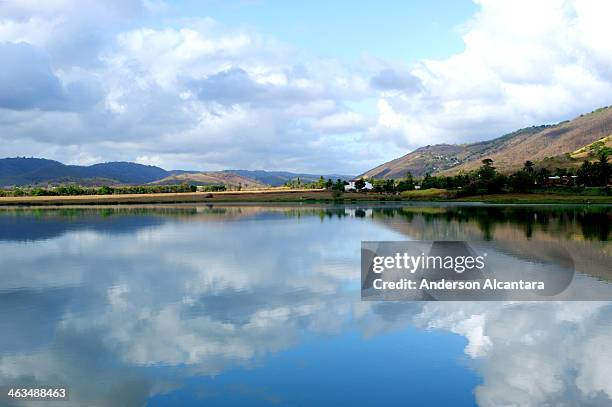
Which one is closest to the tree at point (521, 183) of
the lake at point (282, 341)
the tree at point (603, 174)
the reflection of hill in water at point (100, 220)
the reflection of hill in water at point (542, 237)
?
the tree at point (603, 174)

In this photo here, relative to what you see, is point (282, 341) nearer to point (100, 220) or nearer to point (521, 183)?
point (100, 220)

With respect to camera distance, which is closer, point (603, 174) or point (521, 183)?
point (603, 174)

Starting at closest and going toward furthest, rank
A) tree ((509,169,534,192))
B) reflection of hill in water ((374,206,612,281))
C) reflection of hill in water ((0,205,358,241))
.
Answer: reflection of hill in water ((374,206,612,281)) → reflection of hill in water ((0,205,358,241)) → tree ((509,169,534,192))

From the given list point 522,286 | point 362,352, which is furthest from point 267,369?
point 522,286

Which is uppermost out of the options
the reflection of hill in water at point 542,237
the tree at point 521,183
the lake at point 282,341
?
the tree at point 521,183

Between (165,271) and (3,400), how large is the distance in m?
25.8

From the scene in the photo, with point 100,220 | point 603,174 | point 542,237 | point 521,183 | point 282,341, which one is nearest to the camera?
point 282,341

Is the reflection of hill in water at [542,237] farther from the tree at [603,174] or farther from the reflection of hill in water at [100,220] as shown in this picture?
the tree at [603,174]

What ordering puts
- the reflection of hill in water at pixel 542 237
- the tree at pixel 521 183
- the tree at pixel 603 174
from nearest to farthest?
the reflection of hill in water at pixel 542 237
the tree at pixel 603 174
the tree at pixel 521 183

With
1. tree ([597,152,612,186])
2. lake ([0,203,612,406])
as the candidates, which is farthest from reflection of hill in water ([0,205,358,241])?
tree ([597,152,612,186])

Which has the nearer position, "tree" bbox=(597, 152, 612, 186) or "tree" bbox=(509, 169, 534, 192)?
"tree" bbox=(597, 152, 612, 186)

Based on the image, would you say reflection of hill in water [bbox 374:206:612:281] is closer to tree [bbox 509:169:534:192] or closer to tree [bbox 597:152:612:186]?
tree [bbox 509:169:534:192]

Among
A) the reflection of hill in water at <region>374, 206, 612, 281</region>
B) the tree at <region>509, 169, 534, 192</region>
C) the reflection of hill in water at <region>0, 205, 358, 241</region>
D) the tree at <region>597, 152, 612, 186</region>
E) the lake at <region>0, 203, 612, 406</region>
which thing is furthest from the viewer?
the tree at <region>509, 169, 534, 192</region>

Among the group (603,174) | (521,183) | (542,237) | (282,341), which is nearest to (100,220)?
(542,237)
